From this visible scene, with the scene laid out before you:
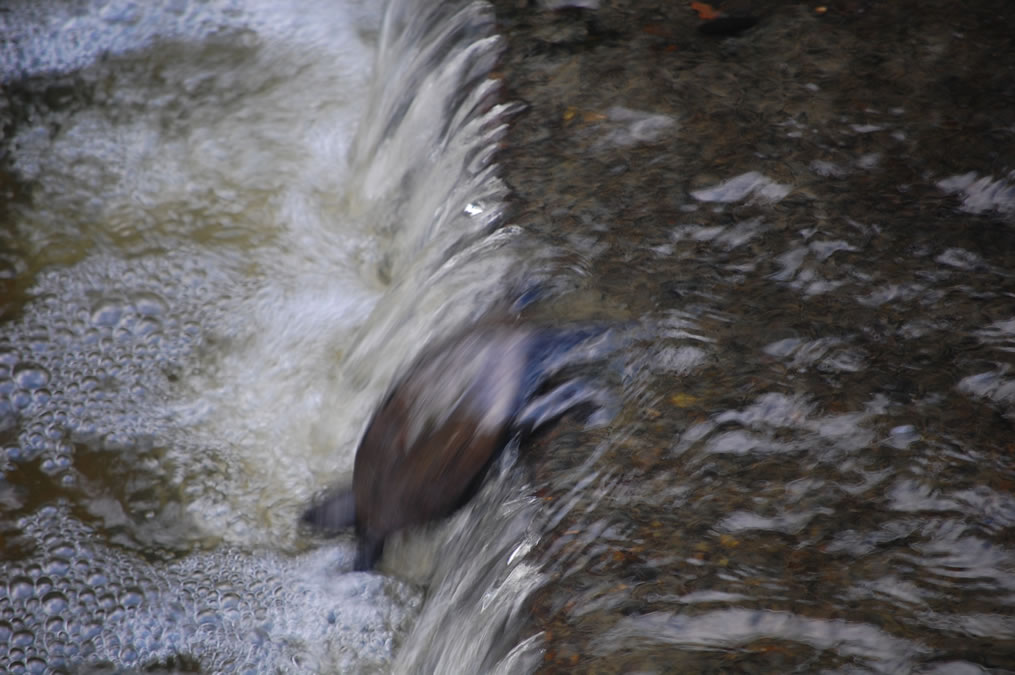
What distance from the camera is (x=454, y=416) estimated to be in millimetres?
1935

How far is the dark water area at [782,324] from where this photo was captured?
1.37m

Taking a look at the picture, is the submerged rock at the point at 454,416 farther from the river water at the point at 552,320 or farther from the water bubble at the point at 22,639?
the water bubble at the point at 22,639

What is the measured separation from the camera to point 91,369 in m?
2.73

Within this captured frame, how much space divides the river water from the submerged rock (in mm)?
59

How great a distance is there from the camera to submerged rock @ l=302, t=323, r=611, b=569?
1.81 m

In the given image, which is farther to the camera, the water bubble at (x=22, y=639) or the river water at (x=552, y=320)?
the water bubble at (x=22, y=639)

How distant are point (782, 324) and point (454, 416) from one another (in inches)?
27.1

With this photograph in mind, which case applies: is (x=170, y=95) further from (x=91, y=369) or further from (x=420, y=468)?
(x=420, y=468)

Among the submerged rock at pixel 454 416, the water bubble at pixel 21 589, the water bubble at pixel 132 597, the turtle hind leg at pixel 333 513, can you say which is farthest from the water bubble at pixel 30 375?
the submerged rock at pixel 454 416

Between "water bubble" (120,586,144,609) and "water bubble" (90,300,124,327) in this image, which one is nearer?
"water bubble" (120,586,144,609)

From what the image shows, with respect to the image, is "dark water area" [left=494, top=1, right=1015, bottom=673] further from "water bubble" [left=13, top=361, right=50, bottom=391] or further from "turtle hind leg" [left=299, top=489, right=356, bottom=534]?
"water bubble" [left=13, top=361, right=50, bottom=391]

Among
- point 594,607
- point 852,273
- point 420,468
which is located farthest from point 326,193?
point 594,607

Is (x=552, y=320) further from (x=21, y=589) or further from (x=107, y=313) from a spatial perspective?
(x=107, y=313)

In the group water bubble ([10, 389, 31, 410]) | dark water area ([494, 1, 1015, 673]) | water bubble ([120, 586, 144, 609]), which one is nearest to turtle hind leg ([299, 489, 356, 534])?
water bubble ([120, 586, 144, 609])
